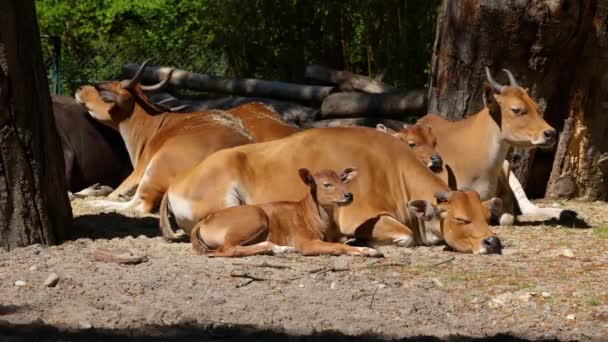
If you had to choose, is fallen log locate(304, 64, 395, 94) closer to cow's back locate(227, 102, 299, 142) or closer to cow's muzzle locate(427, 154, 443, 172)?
cow's back locate(227, 102, 299, 142)

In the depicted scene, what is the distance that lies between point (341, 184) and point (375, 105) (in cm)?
602

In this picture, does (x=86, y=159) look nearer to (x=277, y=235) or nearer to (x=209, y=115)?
(x=209, y=115)

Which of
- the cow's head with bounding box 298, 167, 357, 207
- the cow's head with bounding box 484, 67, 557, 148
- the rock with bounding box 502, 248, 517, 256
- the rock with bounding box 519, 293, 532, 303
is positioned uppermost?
the cow's head with bounding box 484, 67, 557, 148

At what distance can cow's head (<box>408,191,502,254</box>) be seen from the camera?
823 centimetres

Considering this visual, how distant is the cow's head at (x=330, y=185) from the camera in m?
8.11

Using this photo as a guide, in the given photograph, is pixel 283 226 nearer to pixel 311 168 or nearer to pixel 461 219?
pixel 311 168

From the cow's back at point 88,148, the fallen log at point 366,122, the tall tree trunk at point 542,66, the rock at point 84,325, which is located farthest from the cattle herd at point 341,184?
the fallen log at point 366,122

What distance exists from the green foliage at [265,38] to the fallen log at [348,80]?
216 centimetres

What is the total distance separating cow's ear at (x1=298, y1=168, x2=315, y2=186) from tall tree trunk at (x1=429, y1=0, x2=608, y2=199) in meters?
2.97

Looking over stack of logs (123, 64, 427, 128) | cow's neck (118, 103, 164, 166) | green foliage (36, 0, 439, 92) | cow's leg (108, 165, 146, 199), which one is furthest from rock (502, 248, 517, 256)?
green foliage (36, 0, 439, 92)

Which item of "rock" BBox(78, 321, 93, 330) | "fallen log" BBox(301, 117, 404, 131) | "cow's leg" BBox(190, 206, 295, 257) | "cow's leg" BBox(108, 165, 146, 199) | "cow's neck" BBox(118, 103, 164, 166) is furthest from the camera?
"fallen log" BBox(301, 117, 404, 131)

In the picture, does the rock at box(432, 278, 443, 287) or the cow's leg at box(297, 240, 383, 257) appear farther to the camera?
the cow's leg at box(297, 240, 383, 257)

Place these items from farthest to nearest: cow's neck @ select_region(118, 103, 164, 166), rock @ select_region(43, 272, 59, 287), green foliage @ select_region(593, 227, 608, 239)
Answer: cow's neck @ select_region(118, 103, 164, 166)
green foliage @ select_region(593, 227, 608, 239)
rock @ select_region(43, 272, 59, 287)

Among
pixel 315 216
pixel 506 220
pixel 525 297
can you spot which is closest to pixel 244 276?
pixel 315 216
